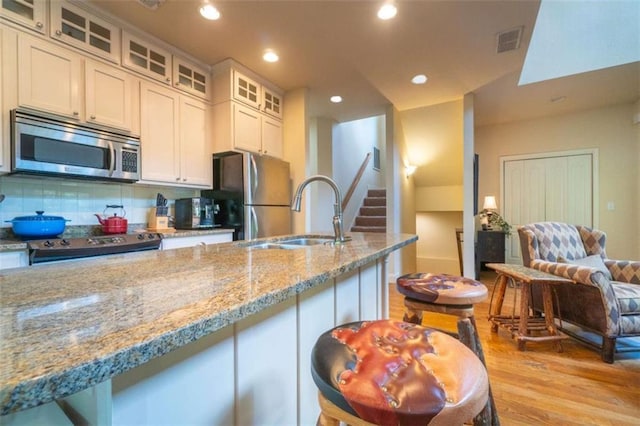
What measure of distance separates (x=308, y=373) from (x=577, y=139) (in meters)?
5.51

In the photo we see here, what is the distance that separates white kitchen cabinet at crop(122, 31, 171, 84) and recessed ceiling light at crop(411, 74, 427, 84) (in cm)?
261

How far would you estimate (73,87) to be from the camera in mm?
2121

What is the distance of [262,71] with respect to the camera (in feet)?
10.4

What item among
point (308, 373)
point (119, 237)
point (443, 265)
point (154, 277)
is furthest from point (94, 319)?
point (443, 265)

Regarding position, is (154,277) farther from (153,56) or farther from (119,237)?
(153,56)

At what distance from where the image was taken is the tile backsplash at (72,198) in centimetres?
207

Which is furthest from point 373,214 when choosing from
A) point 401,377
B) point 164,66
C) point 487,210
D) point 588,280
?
point 401,377

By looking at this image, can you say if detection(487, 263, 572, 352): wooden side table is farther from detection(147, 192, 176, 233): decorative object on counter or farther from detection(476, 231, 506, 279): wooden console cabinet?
detection(147, 192, 176, 233): decorative object on counter

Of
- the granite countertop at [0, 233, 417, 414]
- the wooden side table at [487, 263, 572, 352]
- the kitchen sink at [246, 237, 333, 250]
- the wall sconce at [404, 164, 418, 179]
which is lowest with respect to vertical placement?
the wooden side table at [487, 263, 572, 352]

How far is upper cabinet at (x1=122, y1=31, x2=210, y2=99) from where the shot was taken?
2.45 meters

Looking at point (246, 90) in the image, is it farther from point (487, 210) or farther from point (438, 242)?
point (438, 242)

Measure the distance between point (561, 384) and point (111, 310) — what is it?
93.9 inches

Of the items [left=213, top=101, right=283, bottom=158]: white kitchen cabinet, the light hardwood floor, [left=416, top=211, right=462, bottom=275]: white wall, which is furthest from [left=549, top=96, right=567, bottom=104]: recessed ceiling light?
[left=213, top=101, right=283, bottom=158]: white kitchen cabinet

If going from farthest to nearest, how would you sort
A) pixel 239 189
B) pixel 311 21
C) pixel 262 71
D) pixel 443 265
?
pixel 443 265
pixel 262 71
pixel 239 189
pixel 311 21
